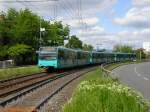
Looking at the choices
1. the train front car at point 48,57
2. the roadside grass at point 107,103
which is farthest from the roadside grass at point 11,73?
the roadside grass at point 107,103

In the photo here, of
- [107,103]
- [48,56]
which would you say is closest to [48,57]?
[48,56]

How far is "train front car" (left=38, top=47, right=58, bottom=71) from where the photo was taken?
55.8 m

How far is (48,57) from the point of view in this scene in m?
56.5

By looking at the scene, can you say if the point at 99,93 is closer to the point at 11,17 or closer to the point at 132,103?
the point at 132,103

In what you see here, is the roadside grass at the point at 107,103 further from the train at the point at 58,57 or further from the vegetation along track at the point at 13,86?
the train at the point at 58,57

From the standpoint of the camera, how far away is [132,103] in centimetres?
1166

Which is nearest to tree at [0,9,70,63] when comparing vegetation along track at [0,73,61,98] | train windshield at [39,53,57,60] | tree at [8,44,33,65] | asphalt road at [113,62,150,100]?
tree at [8,44,33,65]

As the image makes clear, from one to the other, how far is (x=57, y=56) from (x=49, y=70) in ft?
16.0

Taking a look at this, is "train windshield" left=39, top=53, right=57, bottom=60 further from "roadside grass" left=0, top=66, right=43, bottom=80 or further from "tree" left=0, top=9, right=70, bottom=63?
"tree" left=0, top=9, right=70, bottom=63

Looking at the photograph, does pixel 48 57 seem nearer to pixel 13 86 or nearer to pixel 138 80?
pixel 138 80

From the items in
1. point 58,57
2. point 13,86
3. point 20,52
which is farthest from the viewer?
point 20,52

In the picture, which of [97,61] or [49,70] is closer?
[49,70]

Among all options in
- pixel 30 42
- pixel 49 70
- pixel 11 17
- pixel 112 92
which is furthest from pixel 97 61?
pixel 112 92

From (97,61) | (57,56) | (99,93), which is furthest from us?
(97,61)
